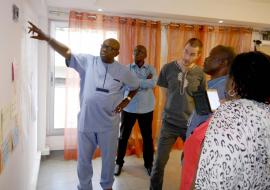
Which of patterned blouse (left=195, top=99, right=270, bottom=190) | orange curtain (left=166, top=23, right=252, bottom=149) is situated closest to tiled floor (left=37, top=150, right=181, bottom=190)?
orange curtain (left=166, top=23, right=252, bottom=149)

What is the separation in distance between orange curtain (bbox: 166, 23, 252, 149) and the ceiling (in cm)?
11

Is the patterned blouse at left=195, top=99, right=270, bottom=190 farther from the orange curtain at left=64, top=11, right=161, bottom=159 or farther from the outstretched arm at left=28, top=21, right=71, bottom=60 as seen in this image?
the orange curtain at left=64, top=11, right=161, bottom=159

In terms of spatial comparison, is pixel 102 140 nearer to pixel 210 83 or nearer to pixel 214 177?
pixel 210 83

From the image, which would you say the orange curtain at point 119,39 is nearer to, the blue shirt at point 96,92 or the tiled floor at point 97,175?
the tiled floor at point 97,175

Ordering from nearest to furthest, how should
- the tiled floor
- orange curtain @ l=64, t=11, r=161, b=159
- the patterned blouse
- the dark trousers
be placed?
the patterned blouse < the dark trousers < the tiled floor < orange curtain @ l=64, t=11, r=161, b=159

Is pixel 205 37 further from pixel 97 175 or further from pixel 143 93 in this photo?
pixel 97 175

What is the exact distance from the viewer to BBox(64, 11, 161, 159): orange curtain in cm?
333

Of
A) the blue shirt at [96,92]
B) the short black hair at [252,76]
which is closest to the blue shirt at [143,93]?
the blue shirt at [96,92]

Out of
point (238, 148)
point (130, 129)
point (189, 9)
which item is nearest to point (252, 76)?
point (238, 148)

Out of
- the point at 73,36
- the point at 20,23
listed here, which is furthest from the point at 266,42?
the point at 20,23

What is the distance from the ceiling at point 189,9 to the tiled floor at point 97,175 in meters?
1.94

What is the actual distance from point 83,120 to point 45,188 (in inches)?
38.2

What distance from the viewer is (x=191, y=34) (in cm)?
384

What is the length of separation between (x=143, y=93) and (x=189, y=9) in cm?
130
